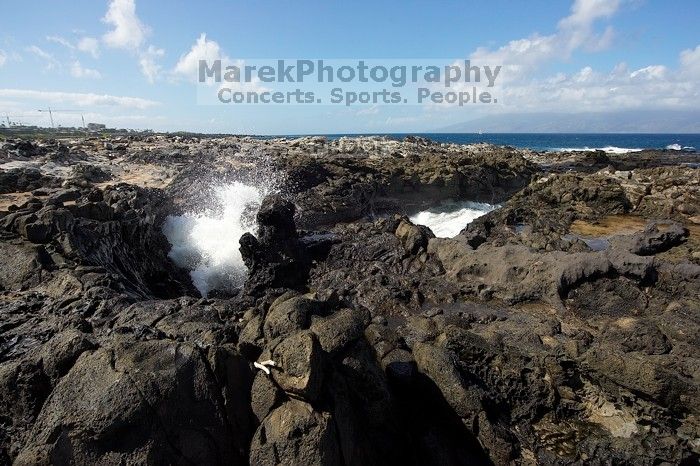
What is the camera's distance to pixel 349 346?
6.20 meters

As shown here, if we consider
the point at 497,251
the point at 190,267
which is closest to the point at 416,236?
the point at 497,251

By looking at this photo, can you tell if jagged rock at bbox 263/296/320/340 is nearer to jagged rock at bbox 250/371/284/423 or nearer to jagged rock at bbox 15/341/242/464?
jagged rock at bbox 250/371/284/423

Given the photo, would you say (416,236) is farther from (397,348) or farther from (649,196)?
(649,196)

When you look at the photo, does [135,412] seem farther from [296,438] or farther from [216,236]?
[216,236]

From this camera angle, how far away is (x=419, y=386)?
22.6 feet

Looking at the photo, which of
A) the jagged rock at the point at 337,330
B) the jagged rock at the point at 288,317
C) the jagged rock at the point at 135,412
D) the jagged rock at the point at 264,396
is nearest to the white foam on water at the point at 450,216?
the jagged rock at the point at 337,330

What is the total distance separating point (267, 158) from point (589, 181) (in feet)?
63.3

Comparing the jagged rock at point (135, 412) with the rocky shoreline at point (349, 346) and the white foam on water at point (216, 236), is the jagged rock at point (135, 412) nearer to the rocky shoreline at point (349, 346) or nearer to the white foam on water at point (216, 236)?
the rocky shoreline at point (349, 346)

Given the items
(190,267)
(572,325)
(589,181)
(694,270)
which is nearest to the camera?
(572,325)

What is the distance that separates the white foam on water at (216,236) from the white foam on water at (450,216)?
9.84 meters

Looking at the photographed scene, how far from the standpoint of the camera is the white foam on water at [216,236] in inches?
654

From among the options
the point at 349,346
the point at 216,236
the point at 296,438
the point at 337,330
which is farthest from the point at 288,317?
the point at 216,236

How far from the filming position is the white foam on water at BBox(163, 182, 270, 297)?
16.6 meters

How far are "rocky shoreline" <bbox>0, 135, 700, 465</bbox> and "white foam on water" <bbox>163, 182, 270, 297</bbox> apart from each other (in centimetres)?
90
